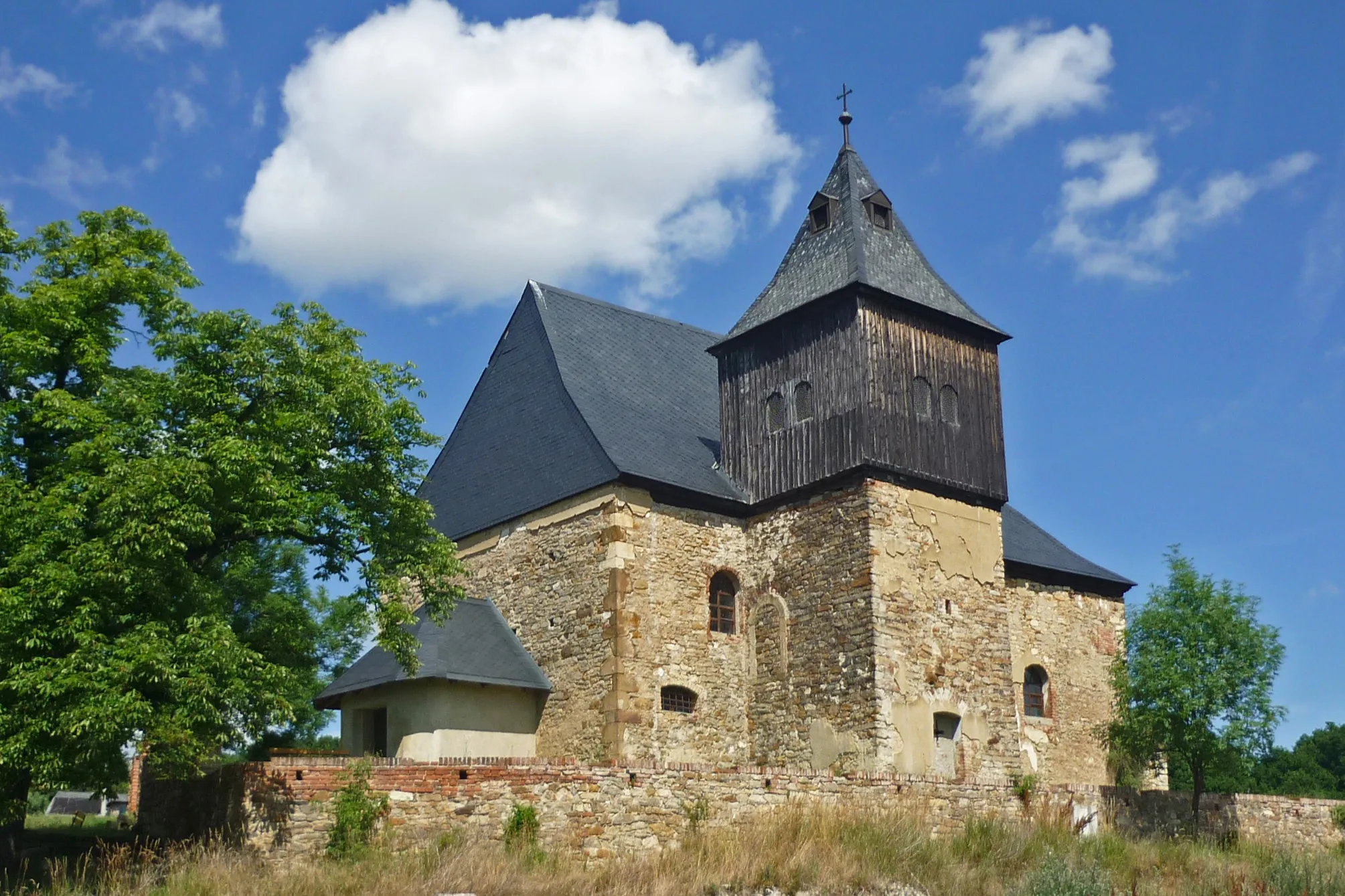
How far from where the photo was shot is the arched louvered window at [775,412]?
24.3 metres

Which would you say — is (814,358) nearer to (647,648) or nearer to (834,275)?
(834,275)

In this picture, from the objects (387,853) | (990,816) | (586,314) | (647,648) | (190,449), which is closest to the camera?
(387,853)

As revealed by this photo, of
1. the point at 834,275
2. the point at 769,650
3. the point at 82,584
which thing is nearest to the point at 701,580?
the point at 769,650

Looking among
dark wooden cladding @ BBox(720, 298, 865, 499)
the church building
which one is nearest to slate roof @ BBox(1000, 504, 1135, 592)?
the church building

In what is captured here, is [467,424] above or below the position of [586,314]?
below

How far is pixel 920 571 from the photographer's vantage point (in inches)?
880

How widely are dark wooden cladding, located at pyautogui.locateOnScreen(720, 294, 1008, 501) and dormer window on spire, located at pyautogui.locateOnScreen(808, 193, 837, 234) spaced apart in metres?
2.47

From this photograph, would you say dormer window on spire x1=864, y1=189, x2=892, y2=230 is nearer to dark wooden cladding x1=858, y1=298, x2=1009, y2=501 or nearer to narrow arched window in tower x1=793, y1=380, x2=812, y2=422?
dark wooden cladding x1=858, y1=298, x2=1009, y2=501

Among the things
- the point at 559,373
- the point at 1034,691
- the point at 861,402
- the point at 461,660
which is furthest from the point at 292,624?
the point at 1034,691

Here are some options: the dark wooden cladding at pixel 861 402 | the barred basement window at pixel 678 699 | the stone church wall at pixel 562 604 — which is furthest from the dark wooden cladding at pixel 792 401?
the barred basement window at pixel 678 699

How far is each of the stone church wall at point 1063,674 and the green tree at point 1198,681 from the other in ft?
5.84

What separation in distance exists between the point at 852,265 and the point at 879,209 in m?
2.41

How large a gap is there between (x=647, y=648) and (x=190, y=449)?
28.5ft

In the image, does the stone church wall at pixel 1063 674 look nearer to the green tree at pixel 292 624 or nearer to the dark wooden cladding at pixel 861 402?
the dark wooden cladding at pixel 861 402
